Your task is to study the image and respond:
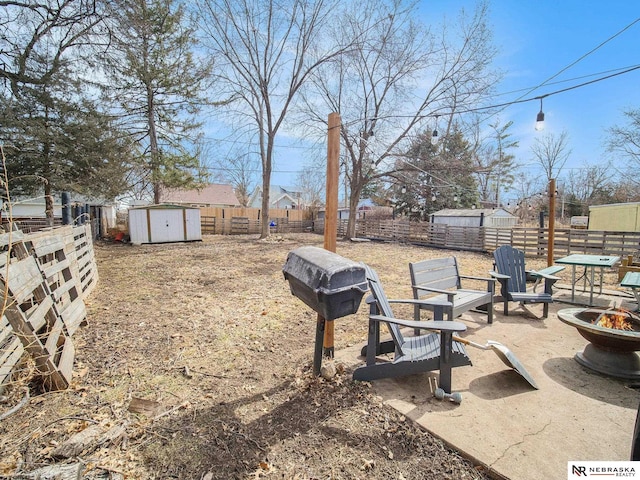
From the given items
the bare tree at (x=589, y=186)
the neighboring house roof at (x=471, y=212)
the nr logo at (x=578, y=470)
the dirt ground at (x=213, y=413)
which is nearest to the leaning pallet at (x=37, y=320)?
the dirt ground at (x=213, y=413)

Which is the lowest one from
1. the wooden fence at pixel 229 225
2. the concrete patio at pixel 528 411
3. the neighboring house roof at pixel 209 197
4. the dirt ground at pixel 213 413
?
the dirt ground at pixel 213 413

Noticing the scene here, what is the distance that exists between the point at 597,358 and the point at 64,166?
13.6 m

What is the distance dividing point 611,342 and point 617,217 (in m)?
14.2

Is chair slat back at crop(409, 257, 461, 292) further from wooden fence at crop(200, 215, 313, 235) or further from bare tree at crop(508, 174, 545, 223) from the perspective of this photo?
bare tree at crop(508, 174, 545, 223)

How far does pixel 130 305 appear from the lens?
182 inches

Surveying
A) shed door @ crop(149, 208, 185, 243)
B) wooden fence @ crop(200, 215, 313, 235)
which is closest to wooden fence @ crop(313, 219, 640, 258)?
wooden fence @ crop(200, 215, 313, 235)

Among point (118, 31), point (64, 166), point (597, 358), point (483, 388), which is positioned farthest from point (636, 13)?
point (64, 166)

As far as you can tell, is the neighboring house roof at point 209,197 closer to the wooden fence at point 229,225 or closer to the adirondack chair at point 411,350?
the wooden fence at point 229,225

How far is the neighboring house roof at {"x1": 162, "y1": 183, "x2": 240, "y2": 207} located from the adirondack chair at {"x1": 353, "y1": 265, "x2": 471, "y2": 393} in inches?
1183

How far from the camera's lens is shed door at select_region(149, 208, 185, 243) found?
1369 centimetres

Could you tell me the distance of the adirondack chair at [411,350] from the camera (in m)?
2.12

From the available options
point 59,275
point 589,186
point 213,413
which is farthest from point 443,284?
point 589,186

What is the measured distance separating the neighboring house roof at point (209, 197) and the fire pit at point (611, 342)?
30654 mm

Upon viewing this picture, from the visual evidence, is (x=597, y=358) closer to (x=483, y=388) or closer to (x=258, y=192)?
(x=483, y=388)
